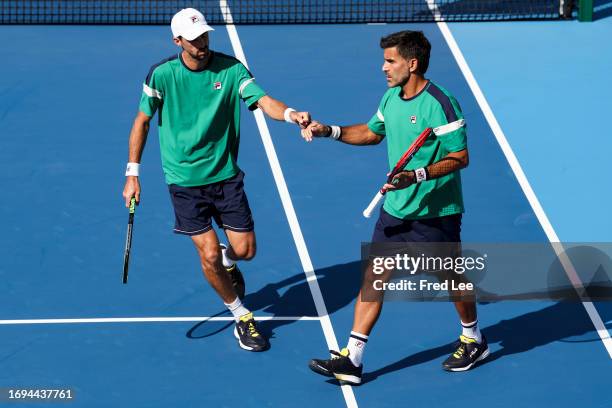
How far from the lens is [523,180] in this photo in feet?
44.2

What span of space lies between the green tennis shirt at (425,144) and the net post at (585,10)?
7.67 metres

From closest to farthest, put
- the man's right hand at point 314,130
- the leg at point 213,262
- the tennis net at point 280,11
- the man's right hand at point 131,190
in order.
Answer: the man's right hand at point 314,130
the man's right hand at point 131,190
the leg at point 213,262
the tennis net at point 280,11

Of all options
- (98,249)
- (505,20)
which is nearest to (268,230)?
(98,249)

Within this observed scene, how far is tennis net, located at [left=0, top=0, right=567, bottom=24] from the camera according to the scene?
1703 cm

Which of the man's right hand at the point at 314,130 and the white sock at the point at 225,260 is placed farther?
the white sock at the point at 225,260

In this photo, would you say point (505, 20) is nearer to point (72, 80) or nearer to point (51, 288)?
point (72, 80)

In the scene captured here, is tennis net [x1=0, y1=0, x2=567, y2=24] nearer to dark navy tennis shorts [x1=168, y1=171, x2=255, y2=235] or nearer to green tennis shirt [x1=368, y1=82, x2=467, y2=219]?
dark navy tennis shorts [x1=168, y1=171, x2=255, y2=235]

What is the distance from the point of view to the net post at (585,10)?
55.4 ft

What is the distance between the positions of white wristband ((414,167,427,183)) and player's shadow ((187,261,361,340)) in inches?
80.9

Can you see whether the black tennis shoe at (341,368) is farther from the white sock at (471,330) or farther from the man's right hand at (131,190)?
the man's right hand at (131,190)

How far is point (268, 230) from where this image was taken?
12.5 meters

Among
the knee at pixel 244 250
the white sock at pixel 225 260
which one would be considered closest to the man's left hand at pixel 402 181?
the knee at pixel 244 250

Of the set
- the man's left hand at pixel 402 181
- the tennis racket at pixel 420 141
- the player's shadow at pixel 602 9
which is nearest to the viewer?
the man's left hand at pixel 402 181

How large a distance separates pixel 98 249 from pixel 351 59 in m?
4.92
